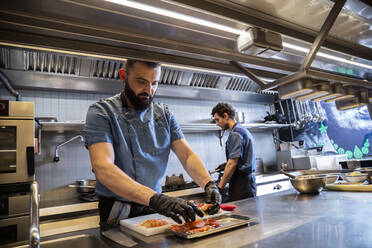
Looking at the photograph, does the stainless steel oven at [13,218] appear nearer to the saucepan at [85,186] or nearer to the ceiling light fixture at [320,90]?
the saucepan at [85,186]

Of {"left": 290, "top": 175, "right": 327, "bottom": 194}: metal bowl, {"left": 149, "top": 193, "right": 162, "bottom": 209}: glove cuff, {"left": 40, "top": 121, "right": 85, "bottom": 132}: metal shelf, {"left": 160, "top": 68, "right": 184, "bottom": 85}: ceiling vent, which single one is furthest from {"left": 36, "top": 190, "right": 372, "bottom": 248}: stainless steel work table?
{"left": 160, "top": 68, "right": 184, "bottom": 85}: ceiling vent

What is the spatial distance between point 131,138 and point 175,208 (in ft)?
1.92

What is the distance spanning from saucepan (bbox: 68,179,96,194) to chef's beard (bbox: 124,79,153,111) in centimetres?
156

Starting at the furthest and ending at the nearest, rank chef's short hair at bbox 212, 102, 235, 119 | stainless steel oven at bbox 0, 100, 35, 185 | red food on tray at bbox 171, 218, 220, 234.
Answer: chef's short hair at bbox 212, 102, 235, 119 < stainless steel oven at bbox 0, 100, 35, 185 < red food on tray at bbox 171, 218, 220, 234

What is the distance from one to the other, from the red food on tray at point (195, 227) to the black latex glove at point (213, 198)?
14 cm

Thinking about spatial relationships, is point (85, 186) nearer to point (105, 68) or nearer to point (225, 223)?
point (105, 68)

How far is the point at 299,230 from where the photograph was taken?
881mm

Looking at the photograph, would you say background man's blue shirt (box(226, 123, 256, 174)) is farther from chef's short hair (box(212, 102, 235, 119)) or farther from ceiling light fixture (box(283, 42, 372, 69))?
ceiling light fixture (box(283, 42, 372, 69))

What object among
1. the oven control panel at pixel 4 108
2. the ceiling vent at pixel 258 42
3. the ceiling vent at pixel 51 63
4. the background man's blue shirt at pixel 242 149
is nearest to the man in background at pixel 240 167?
the background man's blue shirt at pixel 242 149

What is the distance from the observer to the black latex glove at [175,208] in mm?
933

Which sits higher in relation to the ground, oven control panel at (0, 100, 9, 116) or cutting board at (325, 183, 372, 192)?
oven control panel at (0, 100, 9, 116)

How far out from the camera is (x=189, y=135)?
3.90 metres

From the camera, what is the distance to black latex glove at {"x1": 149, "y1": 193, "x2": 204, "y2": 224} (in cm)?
93

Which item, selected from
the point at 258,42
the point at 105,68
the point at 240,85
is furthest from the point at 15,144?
the point at 240,85
